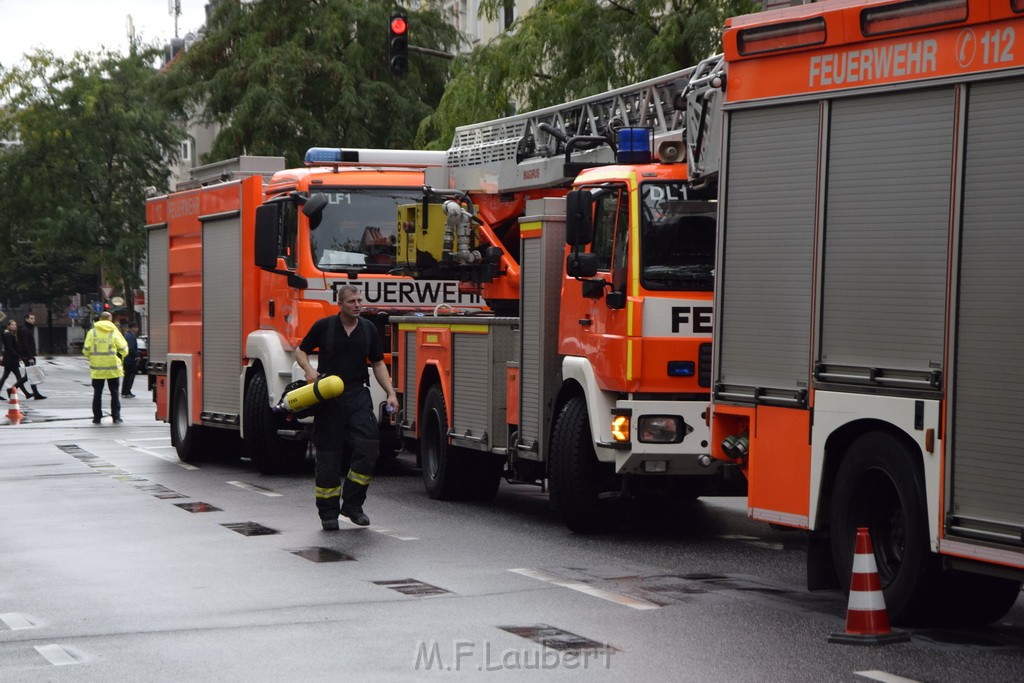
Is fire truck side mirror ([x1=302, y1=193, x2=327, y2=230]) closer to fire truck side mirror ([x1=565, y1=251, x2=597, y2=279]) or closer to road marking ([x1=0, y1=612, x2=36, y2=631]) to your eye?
fire truck side mirror ([x1=565, y1=251, x2=597, y2=279])

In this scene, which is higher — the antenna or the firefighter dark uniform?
the antenna

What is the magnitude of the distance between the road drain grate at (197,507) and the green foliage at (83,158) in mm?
47689

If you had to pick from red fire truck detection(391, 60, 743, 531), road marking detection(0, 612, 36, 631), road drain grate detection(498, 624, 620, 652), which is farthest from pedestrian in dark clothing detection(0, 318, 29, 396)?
road drain grate detection(498, 624, 620, 652)

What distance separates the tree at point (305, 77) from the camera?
40688 mm

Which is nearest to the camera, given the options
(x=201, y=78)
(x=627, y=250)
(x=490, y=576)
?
(x=490, y=576)

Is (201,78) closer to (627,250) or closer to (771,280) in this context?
(627,250)

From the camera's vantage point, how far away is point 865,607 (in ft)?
25.9

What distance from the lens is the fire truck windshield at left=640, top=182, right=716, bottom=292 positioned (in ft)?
38.2

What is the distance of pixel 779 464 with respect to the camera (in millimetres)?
9078

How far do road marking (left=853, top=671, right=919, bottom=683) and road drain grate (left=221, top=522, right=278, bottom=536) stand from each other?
6.04 meters

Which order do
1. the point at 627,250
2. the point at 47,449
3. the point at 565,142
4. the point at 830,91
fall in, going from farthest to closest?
1. the point at 47,449
2. the point at 565,142
3. the point at 627,250
4. the point at 830,91

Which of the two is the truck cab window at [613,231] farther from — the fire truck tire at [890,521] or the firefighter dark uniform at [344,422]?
the fire truck tire at [890,521]

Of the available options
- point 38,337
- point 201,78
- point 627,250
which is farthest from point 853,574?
point 38,337

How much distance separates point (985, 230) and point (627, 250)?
4.26m
